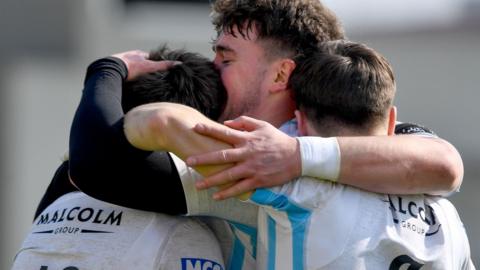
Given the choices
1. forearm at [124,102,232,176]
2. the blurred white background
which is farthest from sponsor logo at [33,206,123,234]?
the blurred white background

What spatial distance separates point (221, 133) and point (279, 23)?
869 millimetres

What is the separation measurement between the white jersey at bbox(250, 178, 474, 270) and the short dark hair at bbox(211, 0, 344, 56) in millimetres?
788

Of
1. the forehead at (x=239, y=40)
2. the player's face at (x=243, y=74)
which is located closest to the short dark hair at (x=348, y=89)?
the player's face at (x=243, y=74)

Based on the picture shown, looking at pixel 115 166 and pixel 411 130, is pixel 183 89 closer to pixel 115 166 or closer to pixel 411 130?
pixel 115 166

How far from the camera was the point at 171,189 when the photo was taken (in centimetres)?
423

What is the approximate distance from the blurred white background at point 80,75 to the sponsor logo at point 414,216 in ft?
32.9

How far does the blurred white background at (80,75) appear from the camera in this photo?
14.4 meters

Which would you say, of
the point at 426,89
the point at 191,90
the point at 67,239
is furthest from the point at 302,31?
the point at 426,89

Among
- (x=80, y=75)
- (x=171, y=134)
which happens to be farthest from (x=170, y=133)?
(x=80, y=75)

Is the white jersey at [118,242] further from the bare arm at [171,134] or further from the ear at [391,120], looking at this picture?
the ear at [391,120]

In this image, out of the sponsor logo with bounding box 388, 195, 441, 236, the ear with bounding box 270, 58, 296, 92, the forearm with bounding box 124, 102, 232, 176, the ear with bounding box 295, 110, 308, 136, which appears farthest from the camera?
the ear with bounding box 270, 58, 296, 92

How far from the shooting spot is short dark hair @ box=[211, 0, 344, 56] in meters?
4.80

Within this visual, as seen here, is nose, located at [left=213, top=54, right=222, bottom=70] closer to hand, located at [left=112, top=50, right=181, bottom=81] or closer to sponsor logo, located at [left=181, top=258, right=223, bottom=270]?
hand, located at [left=112, top=50, right=181, bottom=81]

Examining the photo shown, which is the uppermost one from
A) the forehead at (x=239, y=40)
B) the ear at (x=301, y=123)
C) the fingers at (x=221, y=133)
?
the forehead at (x=239, y=40)
